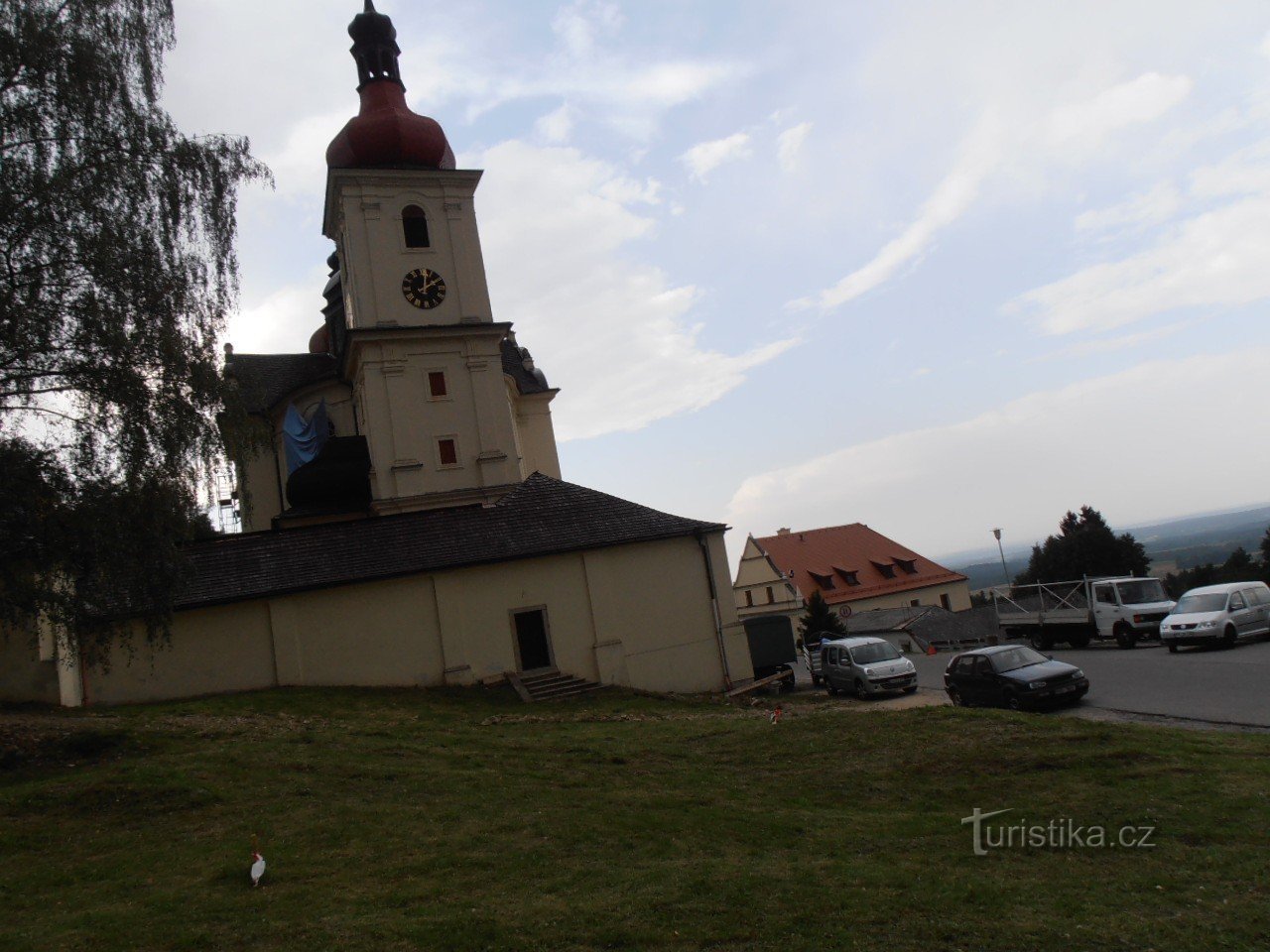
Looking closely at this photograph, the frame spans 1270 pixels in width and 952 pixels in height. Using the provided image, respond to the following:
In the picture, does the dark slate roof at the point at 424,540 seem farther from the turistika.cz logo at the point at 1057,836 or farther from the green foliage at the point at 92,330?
the turistika.cz logo at the point at 1057,836

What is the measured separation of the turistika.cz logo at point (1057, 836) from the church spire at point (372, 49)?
35356 millimetres

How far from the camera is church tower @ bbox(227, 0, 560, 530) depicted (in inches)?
1268

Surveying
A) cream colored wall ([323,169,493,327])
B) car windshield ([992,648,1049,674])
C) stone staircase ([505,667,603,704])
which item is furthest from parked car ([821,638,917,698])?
cream colored wall ([323,169,493,327])

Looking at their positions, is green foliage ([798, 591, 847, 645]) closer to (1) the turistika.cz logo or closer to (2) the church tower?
(2) the church tower

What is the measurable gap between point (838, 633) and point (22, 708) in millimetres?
35140

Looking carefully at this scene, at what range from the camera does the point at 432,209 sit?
112 ft

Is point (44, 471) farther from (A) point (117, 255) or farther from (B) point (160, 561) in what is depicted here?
(A) point (117, 255)

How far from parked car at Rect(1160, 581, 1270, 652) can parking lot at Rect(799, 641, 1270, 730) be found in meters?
0.35

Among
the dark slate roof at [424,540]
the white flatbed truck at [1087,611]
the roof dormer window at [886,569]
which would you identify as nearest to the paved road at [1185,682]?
the white flatbed truck at [1087,611]

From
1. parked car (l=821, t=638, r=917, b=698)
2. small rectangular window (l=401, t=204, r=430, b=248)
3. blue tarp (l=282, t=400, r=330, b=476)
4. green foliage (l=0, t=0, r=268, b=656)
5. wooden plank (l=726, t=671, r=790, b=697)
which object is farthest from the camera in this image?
blue tarp (l=282, t=400, r=330, b=476)

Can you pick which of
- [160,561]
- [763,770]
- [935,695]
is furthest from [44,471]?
[935,695]

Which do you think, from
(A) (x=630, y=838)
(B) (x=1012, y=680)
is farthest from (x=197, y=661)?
(B) (x=1012, y=680)

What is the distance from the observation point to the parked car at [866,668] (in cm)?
2183

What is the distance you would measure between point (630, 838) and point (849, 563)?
62796mm
